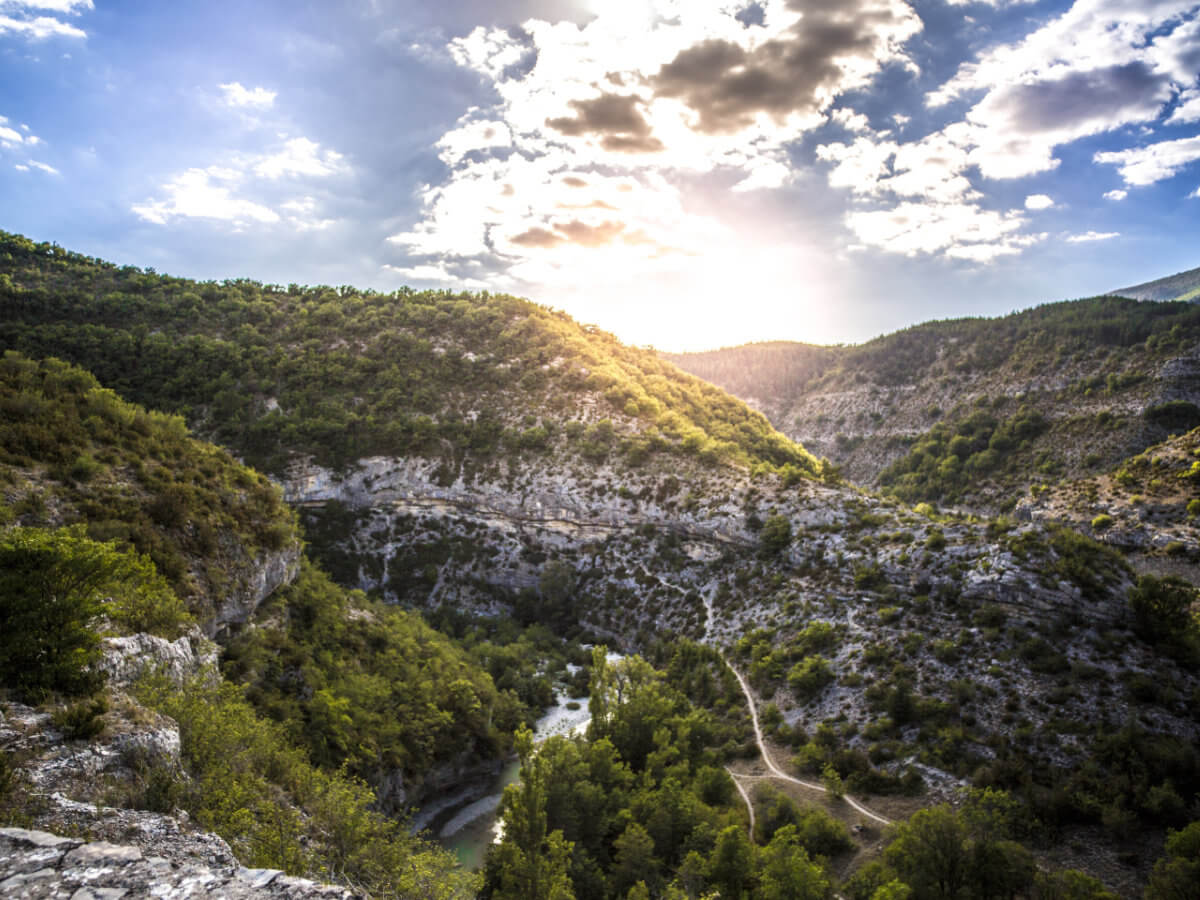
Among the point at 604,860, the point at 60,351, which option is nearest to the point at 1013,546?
the point at 604,860

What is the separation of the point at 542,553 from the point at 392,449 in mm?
28563

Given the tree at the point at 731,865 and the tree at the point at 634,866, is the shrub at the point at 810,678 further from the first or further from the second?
the tree at the point at 634,866

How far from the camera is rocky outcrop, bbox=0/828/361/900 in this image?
8680mm

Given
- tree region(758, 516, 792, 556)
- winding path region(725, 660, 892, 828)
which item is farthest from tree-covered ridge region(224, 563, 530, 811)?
tree region(758, 516, 792, 556)

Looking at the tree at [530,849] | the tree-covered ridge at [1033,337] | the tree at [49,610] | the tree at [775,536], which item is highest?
the tree-covered ridge at [1033,337]

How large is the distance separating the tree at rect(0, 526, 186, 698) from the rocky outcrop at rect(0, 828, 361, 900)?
8.99 meters

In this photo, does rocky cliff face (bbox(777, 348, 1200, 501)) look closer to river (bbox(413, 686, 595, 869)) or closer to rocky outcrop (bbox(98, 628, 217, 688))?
river (bbox(413, 686, 595, 869))

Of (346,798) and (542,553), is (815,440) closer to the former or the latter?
(542,553)

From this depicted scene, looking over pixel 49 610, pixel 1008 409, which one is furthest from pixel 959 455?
pixel 49 610

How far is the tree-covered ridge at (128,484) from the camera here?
Answer: 90.8 feet

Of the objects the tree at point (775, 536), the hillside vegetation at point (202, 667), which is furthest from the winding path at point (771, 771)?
the hillside vegetation at point (202, 667)

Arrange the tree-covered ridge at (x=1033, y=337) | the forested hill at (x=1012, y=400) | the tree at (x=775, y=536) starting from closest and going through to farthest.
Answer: the tree at (x=775, y=536) < the forested hill at (x=1012, y=400) < the tree-covered ridge at (x=1033, y=337)

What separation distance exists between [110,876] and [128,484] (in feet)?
93.1

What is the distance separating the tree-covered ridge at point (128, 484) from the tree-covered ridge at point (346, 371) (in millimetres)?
48734
